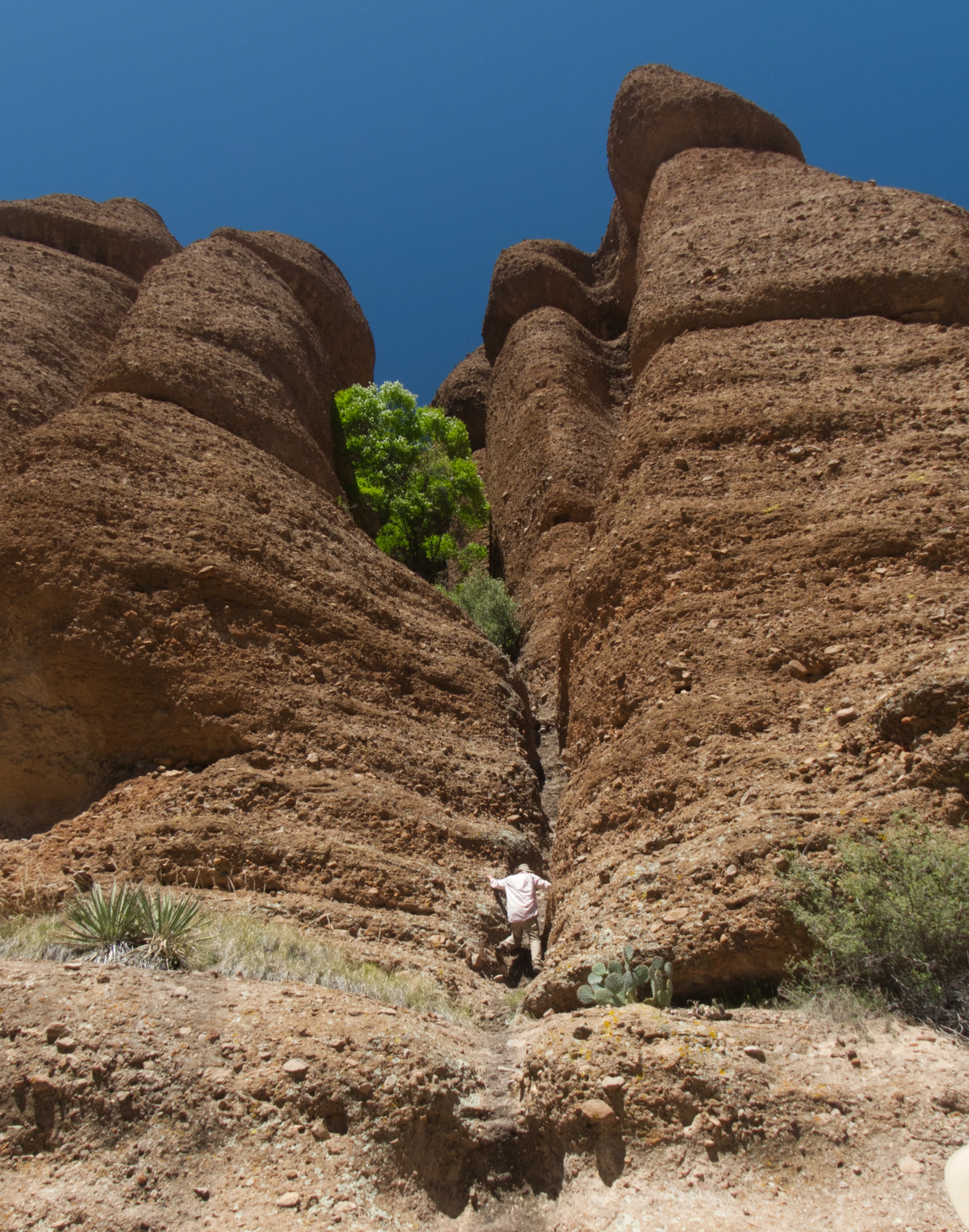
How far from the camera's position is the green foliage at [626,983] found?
588 centimetres

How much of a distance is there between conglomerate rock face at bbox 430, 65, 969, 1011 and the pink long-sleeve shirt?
0.25 m

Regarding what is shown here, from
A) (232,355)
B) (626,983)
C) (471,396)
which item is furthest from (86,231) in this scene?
(626,983)

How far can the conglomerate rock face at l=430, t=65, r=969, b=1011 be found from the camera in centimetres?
630

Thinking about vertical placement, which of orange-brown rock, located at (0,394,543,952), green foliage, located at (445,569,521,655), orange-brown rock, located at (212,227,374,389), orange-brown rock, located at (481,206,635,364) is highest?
orange-brown rock, located at (481,206,635,364)

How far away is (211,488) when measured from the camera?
11.1 metres

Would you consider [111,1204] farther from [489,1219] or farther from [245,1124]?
[489,1219]

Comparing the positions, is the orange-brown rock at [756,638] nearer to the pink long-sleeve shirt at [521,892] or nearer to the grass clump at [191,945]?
the pink long-sleeve shirt at [521,892]

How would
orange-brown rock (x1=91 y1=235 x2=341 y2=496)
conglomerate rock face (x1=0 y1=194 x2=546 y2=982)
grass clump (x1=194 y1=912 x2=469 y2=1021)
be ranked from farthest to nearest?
orange-brown rock (x1=91 y1=235 x2=341 y2=496)
conglomerate rock face (x1=0 y1=194 x2=546 y2=982)
grass clump (x1=194 y1=912 x2=469 y2=1021)

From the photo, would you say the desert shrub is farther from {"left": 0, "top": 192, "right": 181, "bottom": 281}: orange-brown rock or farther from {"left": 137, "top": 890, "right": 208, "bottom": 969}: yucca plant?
{"left": 0, "top": 192, "right": 181, "bottom": 281}: orange-brown rock

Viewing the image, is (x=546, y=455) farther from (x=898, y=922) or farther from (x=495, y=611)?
(x=898, y=922)

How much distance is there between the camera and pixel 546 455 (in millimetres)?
18875

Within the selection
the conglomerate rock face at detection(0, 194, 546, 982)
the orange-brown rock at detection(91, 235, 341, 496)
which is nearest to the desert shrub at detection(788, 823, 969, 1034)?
the conglomerate rock face at detection(0, 194, 546, 982)

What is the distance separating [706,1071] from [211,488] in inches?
356

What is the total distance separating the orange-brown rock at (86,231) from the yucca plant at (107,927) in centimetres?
1787
